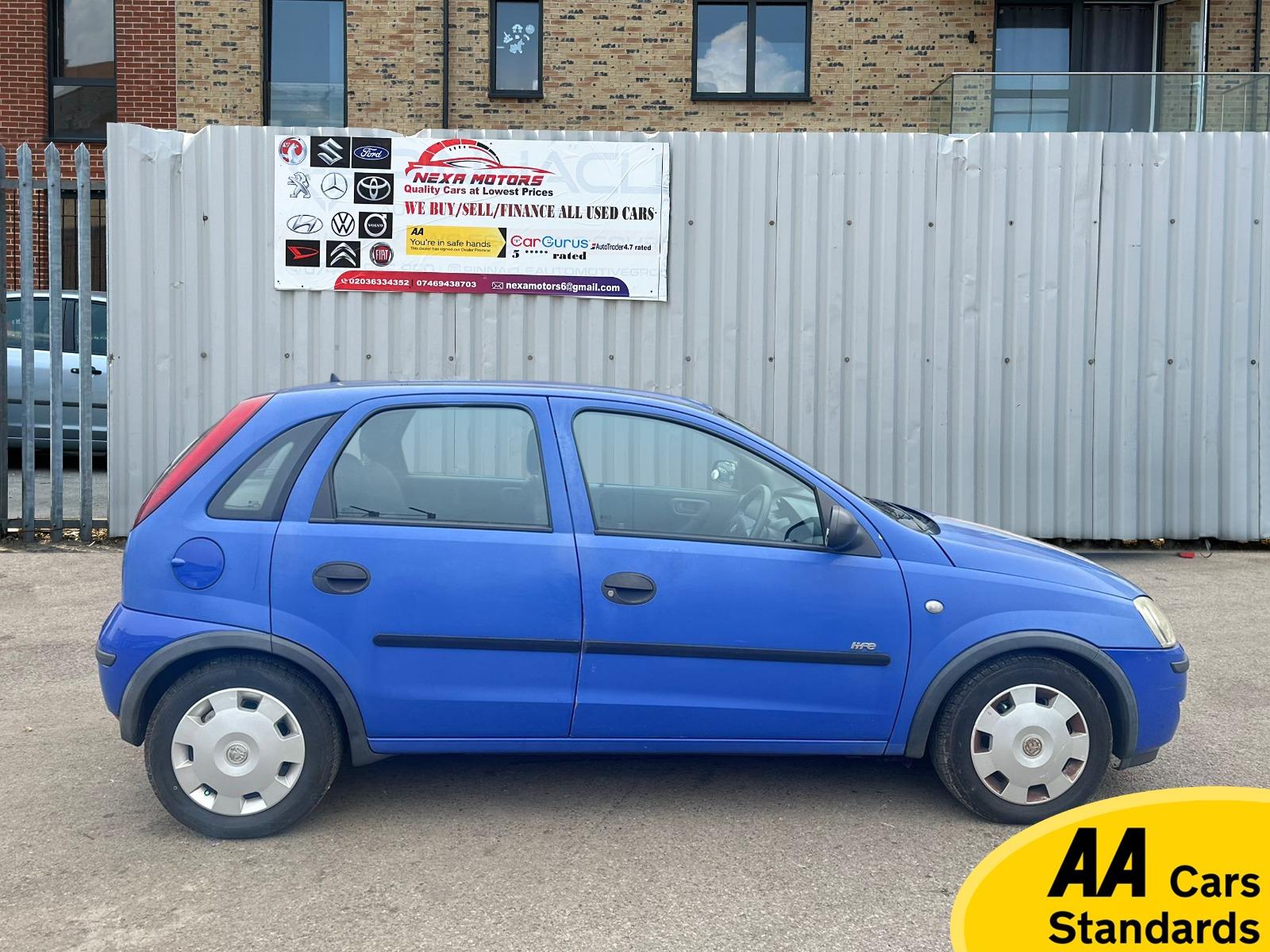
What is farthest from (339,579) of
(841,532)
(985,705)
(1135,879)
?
(1135,879)

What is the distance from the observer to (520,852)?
425cm

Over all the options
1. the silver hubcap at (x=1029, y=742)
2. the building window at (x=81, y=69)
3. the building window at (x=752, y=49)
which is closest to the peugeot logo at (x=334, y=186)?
the silver hubcap at (x=1029, y=742)

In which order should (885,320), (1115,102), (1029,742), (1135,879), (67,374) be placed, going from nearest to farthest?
(1135,879) → (1029,742) → (885,320) → (67,374) → (1115,102)

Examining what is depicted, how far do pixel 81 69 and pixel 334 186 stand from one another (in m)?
11.3

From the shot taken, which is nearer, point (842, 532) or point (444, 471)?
point (842, 532)

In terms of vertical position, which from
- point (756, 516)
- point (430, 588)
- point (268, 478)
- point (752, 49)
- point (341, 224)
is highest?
point (752, 49)

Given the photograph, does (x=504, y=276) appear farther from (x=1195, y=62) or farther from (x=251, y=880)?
(x=1195, y=62)

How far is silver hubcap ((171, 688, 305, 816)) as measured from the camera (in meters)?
4.26

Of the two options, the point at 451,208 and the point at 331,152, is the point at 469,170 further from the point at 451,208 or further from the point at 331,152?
the point at 331,152

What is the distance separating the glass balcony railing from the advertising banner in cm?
828

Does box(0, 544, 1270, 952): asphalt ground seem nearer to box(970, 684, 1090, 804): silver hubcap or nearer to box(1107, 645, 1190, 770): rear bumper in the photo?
box(970, 684, 1090, 804): silver hubcap

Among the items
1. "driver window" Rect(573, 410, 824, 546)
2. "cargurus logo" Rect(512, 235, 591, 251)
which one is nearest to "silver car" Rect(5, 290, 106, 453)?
"cargurus logo" Rect(512, 235, 591, 251)

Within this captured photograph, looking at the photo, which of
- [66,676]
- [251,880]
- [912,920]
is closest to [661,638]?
[912,920]

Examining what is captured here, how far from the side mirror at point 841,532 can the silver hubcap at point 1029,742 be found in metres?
0.76
